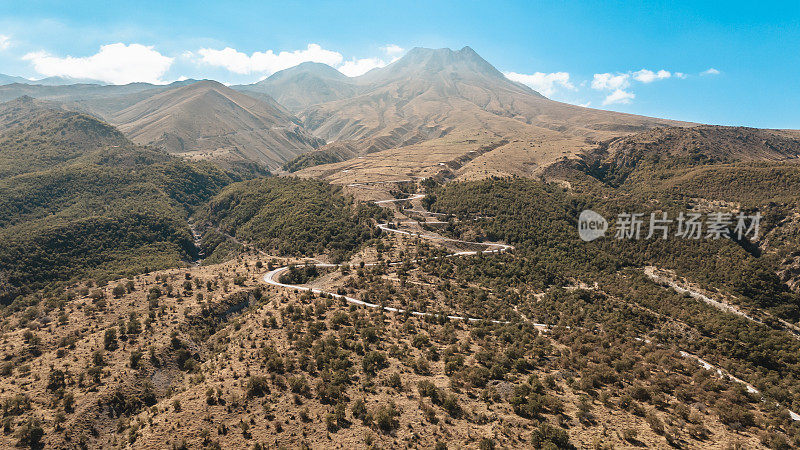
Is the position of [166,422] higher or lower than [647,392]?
lower

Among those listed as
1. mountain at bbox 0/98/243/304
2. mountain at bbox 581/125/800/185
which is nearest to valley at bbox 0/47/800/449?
mountain at bbox 0/98/243/304

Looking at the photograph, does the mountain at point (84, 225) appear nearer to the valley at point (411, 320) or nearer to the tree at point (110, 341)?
the valley at point (411, 320)

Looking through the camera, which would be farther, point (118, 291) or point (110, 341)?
point (118, 291)

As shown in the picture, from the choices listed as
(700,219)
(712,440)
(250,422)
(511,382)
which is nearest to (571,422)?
(511,382)

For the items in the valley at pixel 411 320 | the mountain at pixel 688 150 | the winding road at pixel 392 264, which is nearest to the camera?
the valley at pixel 411 320

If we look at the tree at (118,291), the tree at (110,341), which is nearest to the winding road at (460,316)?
the tree at (118,291)

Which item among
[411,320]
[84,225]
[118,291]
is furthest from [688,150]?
[84,225]

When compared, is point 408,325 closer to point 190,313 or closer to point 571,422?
point 571,422

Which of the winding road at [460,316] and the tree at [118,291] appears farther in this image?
the tree at [118,291]

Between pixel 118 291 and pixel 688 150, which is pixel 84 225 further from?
pixel 688 150

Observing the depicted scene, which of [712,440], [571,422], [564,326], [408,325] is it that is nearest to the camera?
[712,440]

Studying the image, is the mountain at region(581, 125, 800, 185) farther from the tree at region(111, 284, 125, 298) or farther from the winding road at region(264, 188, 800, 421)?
the tree at region(111, 284, 125, 298)
